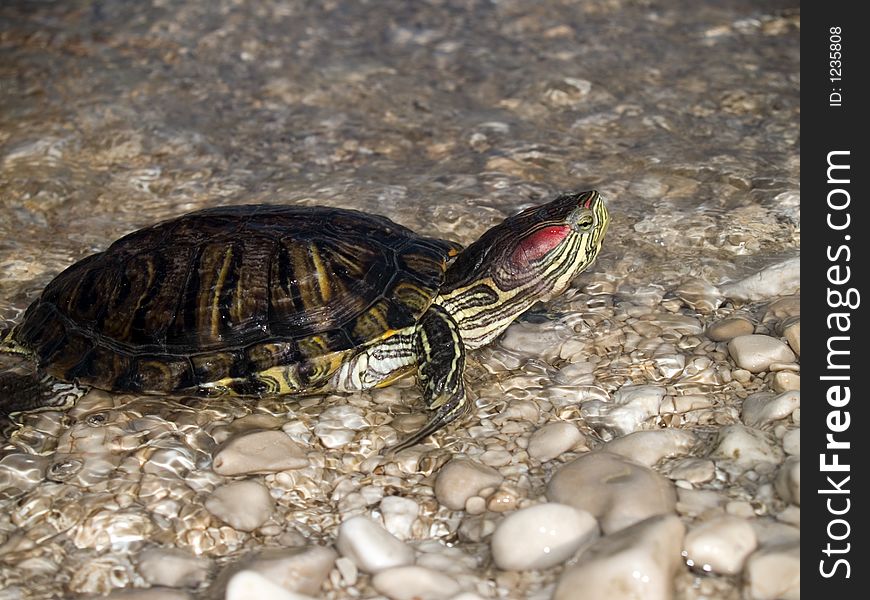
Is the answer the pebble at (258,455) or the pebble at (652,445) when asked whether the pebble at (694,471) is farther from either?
the pebble at (258,455)

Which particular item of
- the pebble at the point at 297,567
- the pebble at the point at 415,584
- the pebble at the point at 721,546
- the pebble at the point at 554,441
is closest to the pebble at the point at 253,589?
the pebble at the point at 297,567

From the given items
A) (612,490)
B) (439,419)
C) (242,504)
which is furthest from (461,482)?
(242,504)

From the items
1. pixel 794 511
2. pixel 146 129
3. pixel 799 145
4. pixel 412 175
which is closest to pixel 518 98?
pixel 412 175

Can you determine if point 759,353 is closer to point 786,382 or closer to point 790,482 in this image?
point 786,382

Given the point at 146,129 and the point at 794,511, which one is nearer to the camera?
the point at 794,511

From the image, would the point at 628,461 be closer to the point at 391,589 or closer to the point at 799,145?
the point at 391,589

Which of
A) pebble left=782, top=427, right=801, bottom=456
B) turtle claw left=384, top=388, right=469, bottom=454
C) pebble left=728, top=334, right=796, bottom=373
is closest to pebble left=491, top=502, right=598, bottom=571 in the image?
turtle claw left=384, top=388, right=469, bottom=454

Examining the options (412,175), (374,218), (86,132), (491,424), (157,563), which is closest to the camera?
(157,563)
